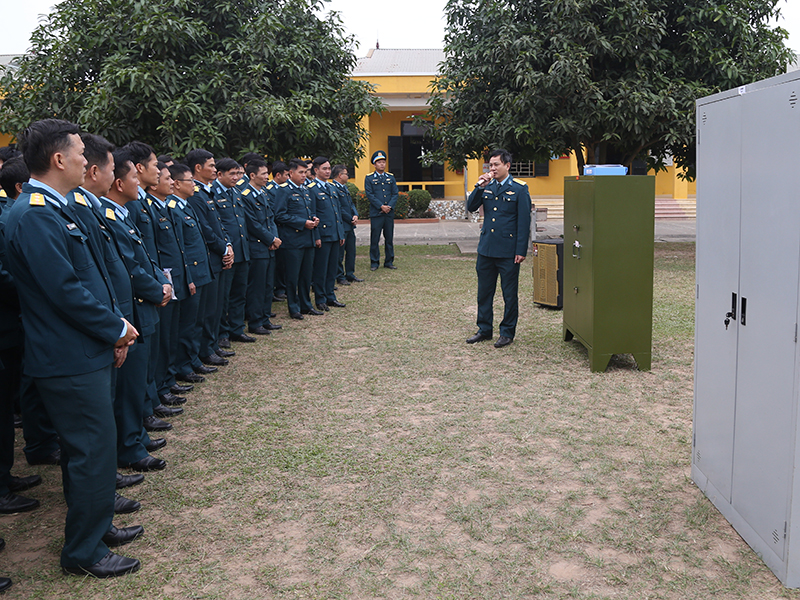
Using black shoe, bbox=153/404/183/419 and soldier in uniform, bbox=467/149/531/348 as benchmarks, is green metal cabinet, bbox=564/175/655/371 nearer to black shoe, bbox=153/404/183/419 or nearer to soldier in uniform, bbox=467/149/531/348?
soldier in uniform, bbox=467/149/531/348

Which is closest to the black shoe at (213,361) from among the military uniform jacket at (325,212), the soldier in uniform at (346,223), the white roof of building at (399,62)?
the military uniform jacket at (325,212)

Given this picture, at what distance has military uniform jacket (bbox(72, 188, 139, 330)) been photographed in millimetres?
3053

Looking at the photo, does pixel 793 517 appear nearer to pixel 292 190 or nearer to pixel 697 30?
pixel 292 190

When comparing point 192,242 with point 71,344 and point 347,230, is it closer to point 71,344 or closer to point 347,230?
point 71,344

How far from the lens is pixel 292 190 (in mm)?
8117

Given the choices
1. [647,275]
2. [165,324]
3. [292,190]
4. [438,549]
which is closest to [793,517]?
[438,549]

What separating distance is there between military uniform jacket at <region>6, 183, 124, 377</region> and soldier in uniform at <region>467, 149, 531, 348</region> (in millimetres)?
4236

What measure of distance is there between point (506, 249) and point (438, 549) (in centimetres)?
383

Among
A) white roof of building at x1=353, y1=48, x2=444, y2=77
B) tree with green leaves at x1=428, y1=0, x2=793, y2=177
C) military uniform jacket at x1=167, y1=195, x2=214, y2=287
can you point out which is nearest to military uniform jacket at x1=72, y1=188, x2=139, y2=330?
military uniform jacket at x1=167, y1=195, x2=214, y2=287

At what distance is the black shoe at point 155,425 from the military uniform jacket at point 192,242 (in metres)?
1.29

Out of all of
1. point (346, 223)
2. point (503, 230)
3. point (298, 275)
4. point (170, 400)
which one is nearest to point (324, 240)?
point (298, 275)

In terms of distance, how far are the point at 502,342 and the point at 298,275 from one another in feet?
9.47

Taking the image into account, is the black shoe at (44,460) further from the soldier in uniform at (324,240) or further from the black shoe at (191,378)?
the soldier in uniform at (324,240)

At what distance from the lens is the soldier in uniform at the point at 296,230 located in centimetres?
801
